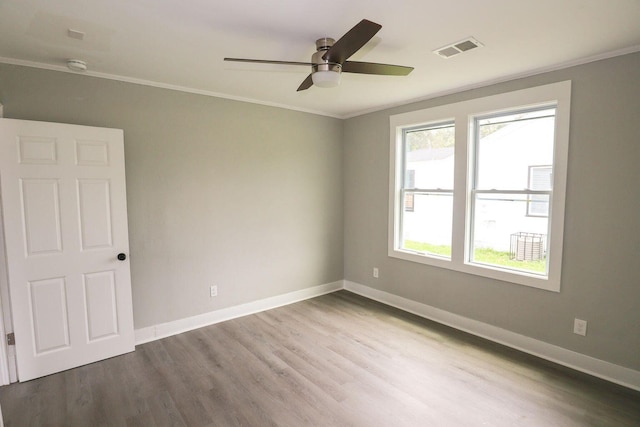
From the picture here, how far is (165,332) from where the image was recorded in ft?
11.2

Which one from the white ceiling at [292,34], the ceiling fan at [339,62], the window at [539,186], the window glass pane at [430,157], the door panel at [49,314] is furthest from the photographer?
the window glass pane at [430,157]

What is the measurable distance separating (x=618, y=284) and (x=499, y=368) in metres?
1.15

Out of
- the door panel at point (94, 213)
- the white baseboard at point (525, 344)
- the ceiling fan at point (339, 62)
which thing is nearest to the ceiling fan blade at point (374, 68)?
the ceiling fan at point (339, 62)

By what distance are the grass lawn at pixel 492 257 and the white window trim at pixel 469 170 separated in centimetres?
9

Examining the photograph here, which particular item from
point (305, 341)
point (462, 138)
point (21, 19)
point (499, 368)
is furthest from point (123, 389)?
point (462, 138)

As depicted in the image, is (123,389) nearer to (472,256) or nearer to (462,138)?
(472,256)

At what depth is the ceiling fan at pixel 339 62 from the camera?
1.70 m

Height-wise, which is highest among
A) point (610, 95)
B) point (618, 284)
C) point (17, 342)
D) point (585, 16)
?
point (585, 16)

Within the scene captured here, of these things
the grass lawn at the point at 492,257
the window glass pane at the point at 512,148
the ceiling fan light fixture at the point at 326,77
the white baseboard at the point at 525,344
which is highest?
the ceiling fan light fixture at the point at 326,77

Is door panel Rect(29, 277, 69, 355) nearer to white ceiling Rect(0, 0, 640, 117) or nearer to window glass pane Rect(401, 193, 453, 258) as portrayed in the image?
white ceiling Rect(0, 0, 640, 117)

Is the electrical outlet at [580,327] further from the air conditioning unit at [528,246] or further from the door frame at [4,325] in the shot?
the door frame at [4,325]

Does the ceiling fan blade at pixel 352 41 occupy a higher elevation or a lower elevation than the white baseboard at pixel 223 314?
higher

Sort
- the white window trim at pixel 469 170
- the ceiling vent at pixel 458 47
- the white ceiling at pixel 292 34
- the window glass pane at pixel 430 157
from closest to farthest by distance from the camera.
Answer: the white ceiling at pixel 292 34 → the ceiling vent at pixel 458 47 → the white window trim at pixel 469 170 → the window glass pane at pixel 430 157

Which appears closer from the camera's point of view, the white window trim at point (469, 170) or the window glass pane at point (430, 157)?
the white window trim at point (469, 170)
